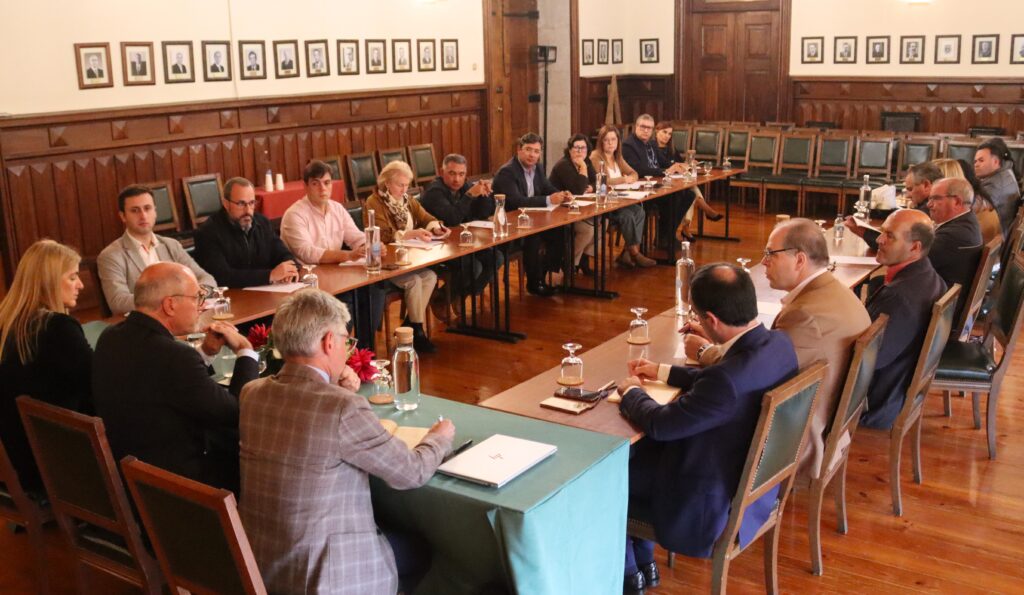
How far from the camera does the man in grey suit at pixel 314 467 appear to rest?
2717 millimetres

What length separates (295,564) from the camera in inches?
109

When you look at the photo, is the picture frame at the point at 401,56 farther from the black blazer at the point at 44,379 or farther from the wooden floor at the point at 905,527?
the black blazer at the point at 44,379

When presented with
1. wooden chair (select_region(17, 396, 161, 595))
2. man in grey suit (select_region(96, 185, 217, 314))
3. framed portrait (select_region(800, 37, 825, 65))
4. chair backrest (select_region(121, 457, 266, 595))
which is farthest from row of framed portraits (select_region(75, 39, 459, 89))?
chair backrest (select_region(121, 457, 266, 595))

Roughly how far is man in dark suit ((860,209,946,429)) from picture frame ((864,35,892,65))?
9.30 meters

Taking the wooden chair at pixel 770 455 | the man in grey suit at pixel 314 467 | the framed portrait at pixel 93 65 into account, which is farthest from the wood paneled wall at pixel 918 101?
the man in grey suit at pixel 314 467

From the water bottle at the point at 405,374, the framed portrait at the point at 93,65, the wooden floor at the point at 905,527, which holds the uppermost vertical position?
the framed portrait at the point at 93,65

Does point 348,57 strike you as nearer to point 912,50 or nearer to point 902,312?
point 912,50

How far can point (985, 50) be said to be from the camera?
494 inches

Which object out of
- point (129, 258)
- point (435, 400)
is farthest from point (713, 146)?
point (435, 400)

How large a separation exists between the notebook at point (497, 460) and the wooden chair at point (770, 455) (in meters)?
0.57

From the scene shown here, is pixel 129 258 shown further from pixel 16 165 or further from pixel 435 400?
pixel 16 165

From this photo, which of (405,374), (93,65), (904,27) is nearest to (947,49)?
(904,27)

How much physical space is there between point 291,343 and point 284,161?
7756 millimetres

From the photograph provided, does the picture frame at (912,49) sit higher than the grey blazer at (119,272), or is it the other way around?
the picture frame at (912,49)
